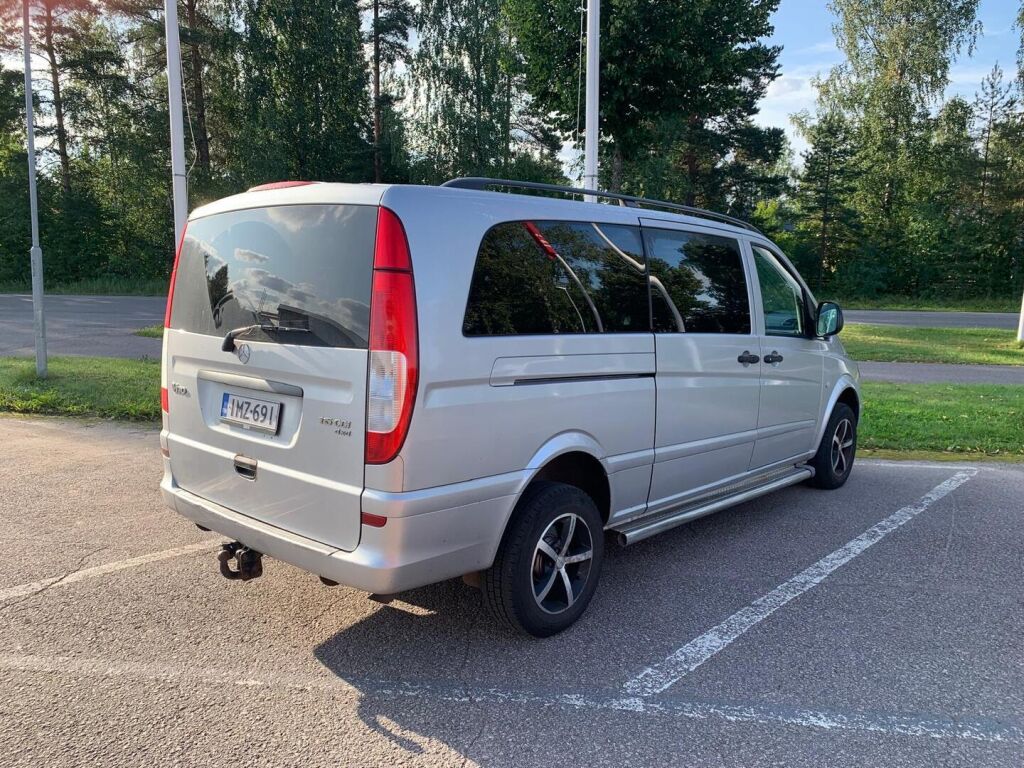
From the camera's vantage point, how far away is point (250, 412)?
326 centimetres

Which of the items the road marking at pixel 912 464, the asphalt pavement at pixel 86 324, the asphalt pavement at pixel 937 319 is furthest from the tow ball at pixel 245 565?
the asphalt pavement at pixel 937 319

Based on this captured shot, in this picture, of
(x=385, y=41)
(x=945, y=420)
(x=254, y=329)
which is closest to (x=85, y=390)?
(x=254, y=329)

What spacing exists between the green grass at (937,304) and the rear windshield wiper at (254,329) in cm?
3136

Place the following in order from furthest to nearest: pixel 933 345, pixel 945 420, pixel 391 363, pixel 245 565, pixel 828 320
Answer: pixel 933 345 → pixel 945 420 → pixel 828 320 → pixel 245 565 → pixel 391 363

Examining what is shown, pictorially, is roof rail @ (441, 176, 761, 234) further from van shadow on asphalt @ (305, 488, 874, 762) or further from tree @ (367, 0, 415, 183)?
tree @ (367, 0, 415, 183)

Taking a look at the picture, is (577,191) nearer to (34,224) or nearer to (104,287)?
(34,224)

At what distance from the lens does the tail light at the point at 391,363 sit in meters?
2.81

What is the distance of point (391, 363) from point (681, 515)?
85.3 inches

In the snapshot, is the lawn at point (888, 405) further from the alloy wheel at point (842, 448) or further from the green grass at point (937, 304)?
the green grass at point (937, 304)

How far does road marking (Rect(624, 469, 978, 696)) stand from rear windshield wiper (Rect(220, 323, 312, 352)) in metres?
1.98

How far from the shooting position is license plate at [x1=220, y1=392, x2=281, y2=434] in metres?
3.16

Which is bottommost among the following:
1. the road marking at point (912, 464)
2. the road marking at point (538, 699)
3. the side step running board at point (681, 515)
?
the road marking at point (538, 699)

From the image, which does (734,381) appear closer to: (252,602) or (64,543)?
(252,602)

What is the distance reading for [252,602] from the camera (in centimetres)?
372
